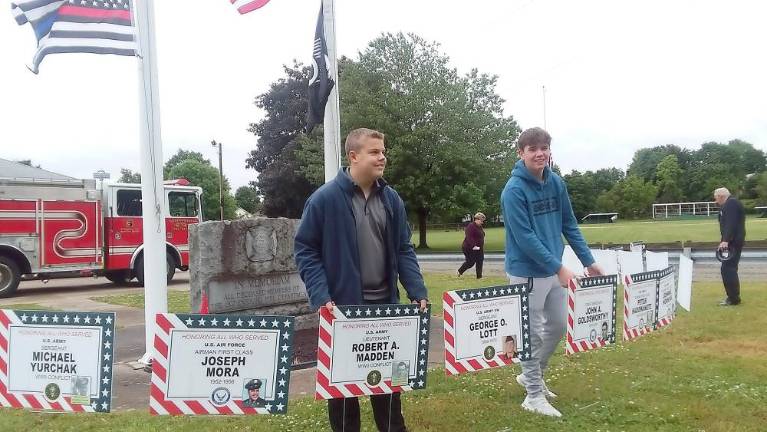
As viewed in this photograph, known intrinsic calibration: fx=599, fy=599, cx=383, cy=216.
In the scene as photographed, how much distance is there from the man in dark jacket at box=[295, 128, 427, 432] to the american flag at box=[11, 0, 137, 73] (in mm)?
3711

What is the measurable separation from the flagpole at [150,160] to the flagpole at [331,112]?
2.55 m

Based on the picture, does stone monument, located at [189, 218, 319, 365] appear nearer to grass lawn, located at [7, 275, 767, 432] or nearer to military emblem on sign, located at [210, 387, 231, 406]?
grass lawn, located at [7, 275, 767, 432]

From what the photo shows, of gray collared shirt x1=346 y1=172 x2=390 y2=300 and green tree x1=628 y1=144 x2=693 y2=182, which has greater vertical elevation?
green tree x1=628 y1=144 x2=693 y2=182

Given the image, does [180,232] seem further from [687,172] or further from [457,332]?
[687,172]

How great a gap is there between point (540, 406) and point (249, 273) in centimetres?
480

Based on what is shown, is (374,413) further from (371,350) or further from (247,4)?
(247,4)

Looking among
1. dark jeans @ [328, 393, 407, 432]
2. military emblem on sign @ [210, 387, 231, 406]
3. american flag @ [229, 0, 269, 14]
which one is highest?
american flag @ [229, 0, 269, 14]

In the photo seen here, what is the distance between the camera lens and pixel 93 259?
52.7 feet

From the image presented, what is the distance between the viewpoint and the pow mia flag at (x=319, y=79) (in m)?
7.91

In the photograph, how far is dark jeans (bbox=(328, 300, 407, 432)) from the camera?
11.8 ft

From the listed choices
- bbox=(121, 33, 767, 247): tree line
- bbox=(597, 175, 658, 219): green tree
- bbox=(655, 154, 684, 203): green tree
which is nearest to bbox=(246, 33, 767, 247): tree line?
bbox=(121, 33, 767, 247): tree line

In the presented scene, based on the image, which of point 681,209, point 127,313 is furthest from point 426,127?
point 681,209

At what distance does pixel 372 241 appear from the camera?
3.54 metres

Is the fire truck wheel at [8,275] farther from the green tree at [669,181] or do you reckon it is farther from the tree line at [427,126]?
the green tree at [669,181]
